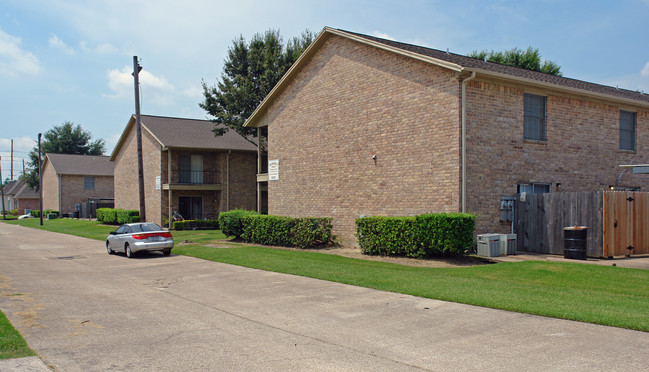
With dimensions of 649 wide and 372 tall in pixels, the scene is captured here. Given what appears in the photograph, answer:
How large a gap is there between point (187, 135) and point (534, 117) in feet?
88.1

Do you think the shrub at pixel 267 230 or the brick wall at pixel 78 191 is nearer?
the shrub at pixel 267 230

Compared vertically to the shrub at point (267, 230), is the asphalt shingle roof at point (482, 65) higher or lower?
higher

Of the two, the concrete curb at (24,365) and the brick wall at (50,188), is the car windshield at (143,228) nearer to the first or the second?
the concrete curb at (24,365)

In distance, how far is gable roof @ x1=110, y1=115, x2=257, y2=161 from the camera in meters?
35.8

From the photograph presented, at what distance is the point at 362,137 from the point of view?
796 inches

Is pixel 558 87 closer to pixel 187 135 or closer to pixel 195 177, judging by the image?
pixel 195 177

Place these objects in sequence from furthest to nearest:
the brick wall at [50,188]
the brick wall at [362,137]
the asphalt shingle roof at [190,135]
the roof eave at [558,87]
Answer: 1. the brick wall at [50,188]
2. the asphalt shingle roof at [190,135]
3. the brick wall at [362,137]
4. the roof eave at [558,87]

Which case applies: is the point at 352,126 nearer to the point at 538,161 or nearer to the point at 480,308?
the point at 538,161

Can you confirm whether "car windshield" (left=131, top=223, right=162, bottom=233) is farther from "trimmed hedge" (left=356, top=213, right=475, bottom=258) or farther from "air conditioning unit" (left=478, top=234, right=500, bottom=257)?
"air conditioning unit" (left=478, top=234, right=500, bottom=257)

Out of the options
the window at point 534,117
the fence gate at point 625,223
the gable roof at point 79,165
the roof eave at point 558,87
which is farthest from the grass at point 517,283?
the gable roof at point 79,165

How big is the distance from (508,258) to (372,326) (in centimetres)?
890

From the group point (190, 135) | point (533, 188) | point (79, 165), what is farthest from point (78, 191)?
point (533, 188)

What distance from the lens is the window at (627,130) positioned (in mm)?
21094

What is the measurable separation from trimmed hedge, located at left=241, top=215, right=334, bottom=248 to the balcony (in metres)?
14.0
